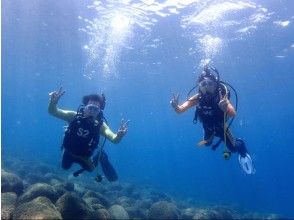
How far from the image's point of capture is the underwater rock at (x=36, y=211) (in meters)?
6.63

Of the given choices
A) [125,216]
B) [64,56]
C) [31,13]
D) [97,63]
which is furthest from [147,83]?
[125,216]

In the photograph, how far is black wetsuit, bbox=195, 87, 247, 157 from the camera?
353 inches

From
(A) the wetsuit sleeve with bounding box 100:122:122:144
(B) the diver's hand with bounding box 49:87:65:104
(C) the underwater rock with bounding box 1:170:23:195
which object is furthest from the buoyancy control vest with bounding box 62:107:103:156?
(C) the underwater rock with bounding box 1:170:23:195

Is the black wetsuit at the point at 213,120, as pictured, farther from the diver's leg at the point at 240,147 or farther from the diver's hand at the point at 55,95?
the diver's hand at the point at 55,95

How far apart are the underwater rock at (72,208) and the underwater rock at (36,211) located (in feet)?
1.71

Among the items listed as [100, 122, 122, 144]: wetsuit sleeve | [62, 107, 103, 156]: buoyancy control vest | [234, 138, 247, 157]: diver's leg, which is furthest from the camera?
[234, 138, 247, 157]: diver's leg

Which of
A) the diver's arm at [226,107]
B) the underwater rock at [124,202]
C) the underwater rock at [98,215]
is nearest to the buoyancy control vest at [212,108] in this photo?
the diver's arm at [226,107]

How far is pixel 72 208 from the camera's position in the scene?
26.0 ft

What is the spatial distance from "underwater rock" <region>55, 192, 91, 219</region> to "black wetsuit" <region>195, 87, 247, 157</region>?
13.5 feet

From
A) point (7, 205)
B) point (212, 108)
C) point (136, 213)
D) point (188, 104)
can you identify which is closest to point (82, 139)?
point (7, 205)

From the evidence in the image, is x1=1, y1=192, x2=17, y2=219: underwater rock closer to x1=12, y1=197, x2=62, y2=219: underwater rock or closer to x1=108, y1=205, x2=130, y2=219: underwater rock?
x1=12, y1=197, x2=62, y2=219: underwater rock

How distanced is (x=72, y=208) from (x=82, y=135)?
183 cm

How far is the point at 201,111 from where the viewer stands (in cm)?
921

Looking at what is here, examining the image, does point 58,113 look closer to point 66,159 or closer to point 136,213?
point 66,159
